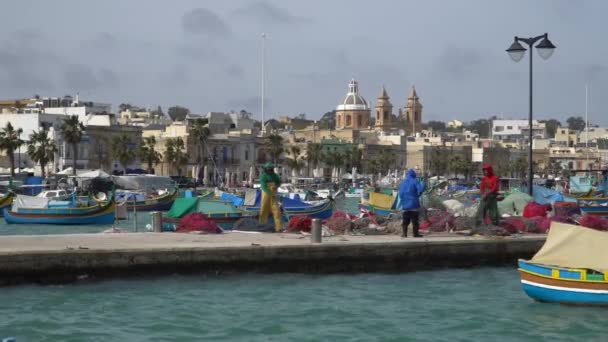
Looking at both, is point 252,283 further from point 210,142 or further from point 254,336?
point 210,142

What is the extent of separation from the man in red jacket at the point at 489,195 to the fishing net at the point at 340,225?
3.16m

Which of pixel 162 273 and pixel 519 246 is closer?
pixel 162 273

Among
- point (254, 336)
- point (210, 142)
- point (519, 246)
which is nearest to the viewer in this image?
point (254, 336)

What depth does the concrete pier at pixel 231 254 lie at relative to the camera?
757 inches

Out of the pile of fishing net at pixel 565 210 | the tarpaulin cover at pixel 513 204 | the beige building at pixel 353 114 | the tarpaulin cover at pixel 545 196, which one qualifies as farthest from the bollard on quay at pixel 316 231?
the beige building at pixel 353 114

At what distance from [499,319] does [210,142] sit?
303 ft

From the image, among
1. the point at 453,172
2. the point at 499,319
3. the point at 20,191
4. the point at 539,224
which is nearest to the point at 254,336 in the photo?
the point at 499,319

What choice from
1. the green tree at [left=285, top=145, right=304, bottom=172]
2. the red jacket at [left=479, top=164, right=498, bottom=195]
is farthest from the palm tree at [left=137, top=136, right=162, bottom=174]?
the red jacket at [left=479, top=164, right=498, bottom=195]

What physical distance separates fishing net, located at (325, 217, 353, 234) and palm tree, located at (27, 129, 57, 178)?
2458 inches

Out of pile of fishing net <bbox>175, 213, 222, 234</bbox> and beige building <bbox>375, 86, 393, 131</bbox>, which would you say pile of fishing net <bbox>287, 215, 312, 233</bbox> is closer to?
pile of fishing net <bbox>175, 213, 222, 234</bbox>

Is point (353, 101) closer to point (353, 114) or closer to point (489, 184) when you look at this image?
point (353, 114)

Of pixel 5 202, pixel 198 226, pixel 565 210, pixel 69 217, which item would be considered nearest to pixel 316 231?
pixel 198 226

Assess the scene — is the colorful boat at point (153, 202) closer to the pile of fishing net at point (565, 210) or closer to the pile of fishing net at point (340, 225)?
the pile of fishing net at point (565, 210)

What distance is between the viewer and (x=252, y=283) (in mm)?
20094
